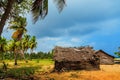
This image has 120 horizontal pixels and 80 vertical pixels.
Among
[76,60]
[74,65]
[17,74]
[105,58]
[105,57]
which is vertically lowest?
[17,74]

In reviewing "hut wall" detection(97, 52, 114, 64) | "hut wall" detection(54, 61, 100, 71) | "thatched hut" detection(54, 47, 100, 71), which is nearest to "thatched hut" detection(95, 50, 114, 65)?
"hut wall" detection(97, 52, 114, 64)

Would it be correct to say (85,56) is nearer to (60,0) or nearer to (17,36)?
(60,0)

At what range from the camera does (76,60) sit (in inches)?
1449

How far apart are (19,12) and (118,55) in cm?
4171

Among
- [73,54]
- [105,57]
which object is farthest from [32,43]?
[73,54]

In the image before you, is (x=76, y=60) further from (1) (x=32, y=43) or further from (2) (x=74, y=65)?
(1) (x=32, y=43)

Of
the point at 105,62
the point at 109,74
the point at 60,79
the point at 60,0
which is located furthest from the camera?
the point at 105,62

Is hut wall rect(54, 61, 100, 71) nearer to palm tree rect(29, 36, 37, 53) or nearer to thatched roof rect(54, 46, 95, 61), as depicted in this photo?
thatched roof rect(54, 46, 95, 61)

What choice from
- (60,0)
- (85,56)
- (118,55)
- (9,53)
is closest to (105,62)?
(118,55)

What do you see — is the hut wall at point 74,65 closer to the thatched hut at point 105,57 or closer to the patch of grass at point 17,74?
the patch of grass at point 17,74

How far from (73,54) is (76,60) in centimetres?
132

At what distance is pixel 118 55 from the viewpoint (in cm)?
7125

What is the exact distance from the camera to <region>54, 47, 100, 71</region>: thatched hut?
36781 mm

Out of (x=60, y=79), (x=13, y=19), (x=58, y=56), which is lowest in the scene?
(x=60, y=79)
